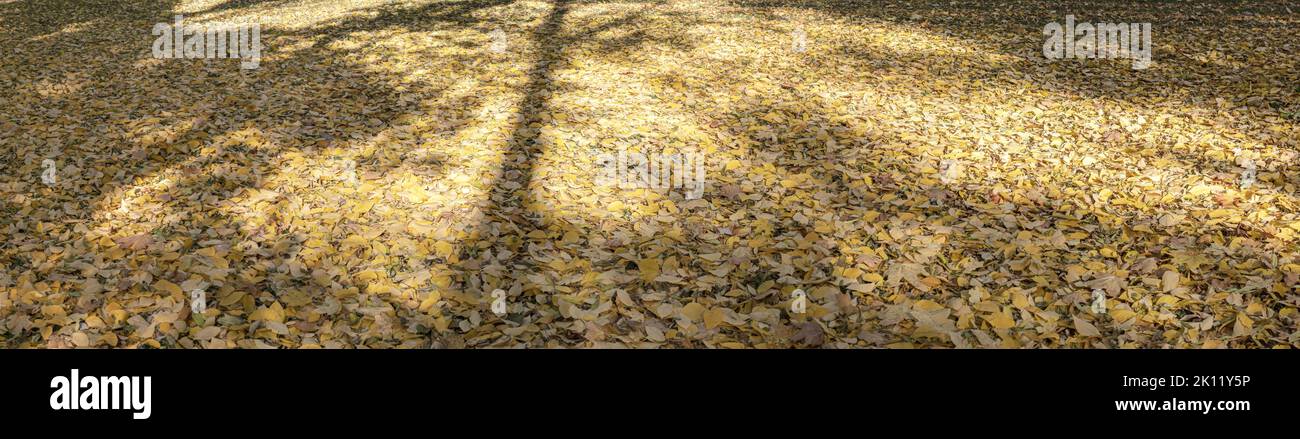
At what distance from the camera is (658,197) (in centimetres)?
469

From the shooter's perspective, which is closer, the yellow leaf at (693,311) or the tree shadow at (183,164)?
the yellow leaf at (693,311)

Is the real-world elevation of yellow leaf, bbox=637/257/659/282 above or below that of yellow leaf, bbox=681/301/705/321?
above

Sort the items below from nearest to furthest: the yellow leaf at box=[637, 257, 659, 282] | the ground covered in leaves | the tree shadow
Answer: the ground covered in leaves < the tree shadow < the yellow leaf at box=[637, 257, 659, 282]

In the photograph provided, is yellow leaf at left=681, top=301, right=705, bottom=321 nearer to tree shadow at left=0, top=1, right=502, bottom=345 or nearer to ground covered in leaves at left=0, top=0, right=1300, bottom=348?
ground covered in leaves at left=0, top=0, right=1300, bottom=348

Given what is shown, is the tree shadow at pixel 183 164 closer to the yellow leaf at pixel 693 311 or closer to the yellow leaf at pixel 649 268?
the yellow leaf at pixel 649 268

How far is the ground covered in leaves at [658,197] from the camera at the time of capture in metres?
3.45

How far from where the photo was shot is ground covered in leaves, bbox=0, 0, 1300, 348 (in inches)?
136

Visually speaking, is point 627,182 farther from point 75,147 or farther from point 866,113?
point 75,147

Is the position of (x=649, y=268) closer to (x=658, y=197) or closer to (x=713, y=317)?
(x=713, y=317)

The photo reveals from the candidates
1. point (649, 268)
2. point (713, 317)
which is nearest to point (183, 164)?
point (649, 268)

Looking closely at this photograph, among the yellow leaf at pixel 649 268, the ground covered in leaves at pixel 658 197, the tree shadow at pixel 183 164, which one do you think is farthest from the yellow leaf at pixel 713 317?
the tree shadow at pixel 183 164

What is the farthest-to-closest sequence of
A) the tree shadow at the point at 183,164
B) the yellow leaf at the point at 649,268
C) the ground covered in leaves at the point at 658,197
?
the yellow leaf at the point at 649,268 < the tree shadow at the point at 183,164 < the ground covered in leaves at the point at 658,197

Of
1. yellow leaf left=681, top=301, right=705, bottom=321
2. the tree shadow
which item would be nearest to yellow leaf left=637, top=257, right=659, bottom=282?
yellow leaf left=681, top=301, right=705, bottom=321
